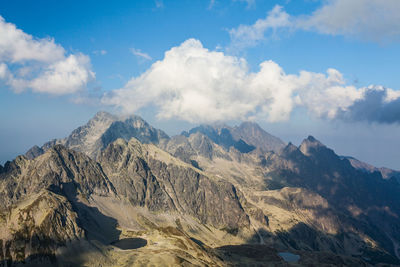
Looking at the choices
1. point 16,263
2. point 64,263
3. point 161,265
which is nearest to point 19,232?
point 16,263

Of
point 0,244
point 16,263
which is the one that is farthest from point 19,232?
point 16,263

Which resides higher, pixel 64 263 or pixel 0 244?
pixel 0 244

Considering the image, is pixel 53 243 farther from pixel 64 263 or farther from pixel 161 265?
pixel 161 265

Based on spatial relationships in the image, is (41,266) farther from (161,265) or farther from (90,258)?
(161,265)

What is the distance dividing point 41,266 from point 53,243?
1975 cm

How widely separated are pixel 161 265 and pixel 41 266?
74634 mm

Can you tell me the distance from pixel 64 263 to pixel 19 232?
40607 millimetres

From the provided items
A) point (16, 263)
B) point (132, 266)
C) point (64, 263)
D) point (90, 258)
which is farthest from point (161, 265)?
point (16, 263)

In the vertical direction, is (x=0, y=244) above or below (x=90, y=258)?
above

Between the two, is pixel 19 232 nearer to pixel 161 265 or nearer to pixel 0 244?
Result: pixel 0 244

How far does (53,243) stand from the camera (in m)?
199

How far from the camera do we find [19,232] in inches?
7820

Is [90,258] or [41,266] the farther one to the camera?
[90,258]

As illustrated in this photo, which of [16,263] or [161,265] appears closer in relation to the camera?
[16,263]
